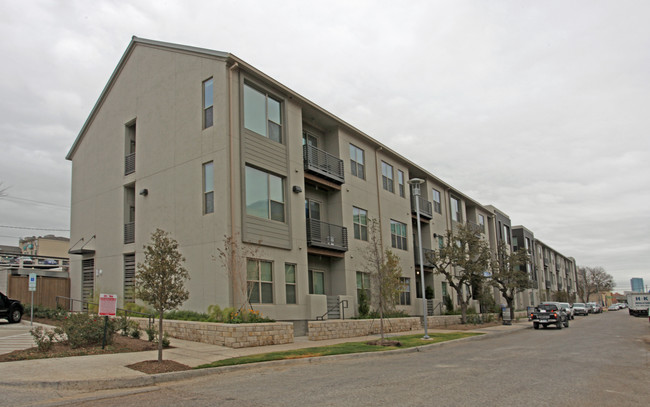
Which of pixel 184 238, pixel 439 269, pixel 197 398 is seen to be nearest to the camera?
pixel 197 398

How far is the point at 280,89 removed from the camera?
905 inches

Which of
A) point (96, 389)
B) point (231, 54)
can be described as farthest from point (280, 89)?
point (96, 389)

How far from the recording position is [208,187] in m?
20.4

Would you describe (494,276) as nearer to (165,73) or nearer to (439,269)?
(439,269)

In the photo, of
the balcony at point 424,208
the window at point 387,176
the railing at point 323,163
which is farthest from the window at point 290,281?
the balcony at point 424,208

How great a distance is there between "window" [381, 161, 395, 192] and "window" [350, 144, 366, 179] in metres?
2.52

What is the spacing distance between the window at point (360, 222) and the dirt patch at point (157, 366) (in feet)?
55.5

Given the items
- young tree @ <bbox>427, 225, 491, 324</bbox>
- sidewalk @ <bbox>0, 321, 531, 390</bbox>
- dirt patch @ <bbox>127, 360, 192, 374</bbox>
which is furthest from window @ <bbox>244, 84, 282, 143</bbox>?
young tree @ <bbox>427, 225, 491, 324</bbox>

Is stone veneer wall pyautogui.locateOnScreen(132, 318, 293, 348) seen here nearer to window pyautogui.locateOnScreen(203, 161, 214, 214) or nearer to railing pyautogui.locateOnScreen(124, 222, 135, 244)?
window pyautogui.locateOnScreen(203, 161, 214, 214)

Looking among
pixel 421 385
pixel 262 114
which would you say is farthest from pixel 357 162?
pixel 421 385

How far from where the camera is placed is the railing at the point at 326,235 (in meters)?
24.0

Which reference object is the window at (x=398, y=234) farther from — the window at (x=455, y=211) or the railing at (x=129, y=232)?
the railing at (x=129, y=232)

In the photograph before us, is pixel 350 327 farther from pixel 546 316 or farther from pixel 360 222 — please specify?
pixel 546 316

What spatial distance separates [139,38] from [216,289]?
1453 cm
